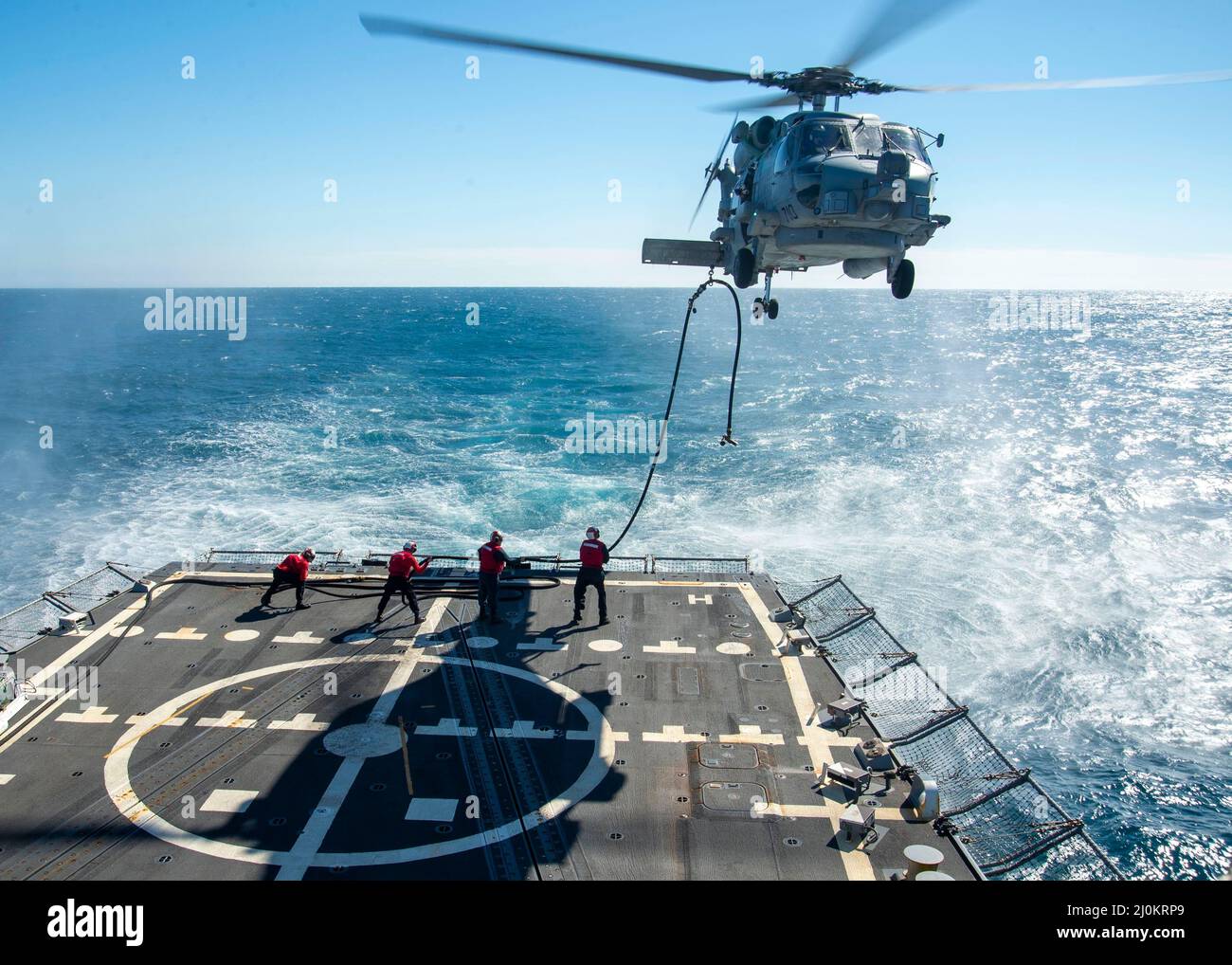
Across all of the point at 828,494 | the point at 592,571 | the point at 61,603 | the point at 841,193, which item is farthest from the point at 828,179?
the point at 828,494

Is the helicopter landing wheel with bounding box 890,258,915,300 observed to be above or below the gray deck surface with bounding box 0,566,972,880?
above

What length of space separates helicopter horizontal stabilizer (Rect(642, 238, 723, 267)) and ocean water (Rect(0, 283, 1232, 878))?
17102mm

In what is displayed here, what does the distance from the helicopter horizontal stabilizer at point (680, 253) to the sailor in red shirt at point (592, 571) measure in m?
8.21

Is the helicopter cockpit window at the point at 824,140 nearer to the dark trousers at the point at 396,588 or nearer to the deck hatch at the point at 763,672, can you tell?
the deck hatch at the point at 763,672

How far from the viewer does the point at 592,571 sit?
65.4 feet

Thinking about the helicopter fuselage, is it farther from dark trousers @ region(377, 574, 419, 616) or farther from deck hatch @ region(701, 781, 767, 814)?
dark trousers @ region(377, 574, 419, 616)

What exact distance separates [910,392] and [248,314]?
16312 centimetres

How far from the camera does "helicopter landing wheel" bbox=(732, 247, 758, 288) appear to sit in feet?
66.8

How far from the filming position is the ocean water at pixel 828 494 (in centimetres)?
2727

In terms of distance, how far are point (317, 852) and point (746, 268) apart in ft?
52.5

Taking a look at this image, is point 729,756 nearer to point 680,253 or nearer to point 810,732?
point 810,732

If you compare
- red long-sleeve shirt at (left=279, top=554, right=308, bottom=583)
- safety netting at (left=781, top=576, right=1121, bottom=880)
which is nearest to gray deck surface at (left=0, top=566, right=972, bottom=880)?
safety netting at (left=781, top=576, right=1121, bottom=880)
